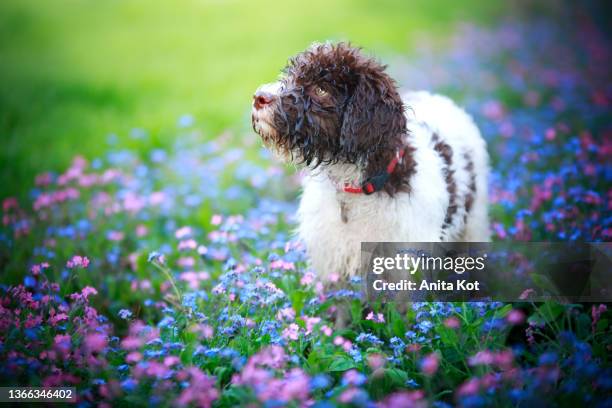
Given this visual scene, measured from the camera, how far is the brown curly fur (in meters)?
2.98

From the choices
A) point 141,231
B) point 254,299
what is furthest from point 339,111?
point 141,231

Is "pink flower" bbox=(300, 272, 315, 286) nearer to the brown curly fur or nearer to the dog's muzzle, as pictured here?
the brown curly fur

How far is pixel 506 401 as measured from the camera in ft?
7.61

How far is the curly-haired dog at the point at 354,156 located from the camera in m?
3.00

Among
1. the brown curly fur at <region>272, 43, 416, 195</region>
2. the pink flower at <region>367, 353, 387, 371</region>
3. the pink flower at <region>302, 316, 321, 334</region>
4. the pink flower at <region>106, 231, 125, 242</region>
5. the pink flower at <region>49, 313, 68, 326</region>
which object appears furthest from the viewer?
the pink flower at <region>106, 231, 125, 242</region>

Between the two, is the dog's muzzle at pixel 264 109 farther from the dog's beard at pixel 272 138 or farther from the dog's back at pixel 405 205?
the dog's back at pixel 405 205

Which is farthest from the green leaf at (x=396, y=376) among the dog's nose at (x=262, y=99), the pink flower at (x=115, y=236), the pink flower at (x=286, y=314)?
the pink flower at (x=115, y=236)

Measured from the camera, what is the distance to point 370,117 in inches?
118

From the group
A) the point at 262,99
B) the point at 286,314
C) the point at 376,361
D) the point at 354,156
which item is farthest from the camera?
the point at 354,156

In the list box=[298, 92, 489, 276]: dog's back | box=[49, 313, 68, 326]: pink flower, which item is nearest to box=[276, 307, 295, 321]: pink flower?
box=[298, 92, 489, 276]: dog's back

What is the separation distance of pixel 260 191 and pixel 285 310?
8.86ft

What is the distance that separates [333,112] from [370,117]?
8.0 inches

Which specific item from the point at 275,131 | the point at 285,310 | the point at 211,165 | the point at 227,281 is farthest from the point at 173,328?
the point at 211,165

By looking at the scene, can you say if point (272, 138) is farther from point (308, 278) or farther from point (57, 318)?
point (57, 318)
